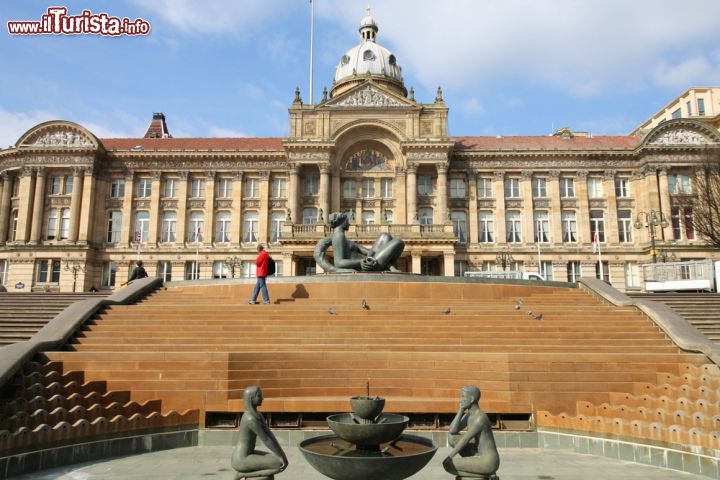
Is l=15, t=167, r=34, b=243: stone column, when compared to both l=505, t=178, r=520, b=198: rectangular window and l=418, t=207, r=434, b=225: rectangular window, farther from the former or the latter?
l=505, t=178, r=520, b=198: rectangular window

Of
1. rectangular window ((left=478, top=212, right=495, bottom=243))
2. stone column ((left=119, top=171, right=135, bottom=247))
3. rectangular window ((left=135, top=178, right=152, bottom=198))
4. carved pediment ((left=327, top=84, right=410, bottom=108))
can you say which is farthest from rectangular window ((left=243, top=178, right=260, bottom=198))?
rectangular window ((left=478, top=212, right=495, bottom=243))

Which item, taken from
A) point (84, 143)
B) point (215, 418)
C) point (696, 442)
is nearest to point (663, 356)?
point (696, 442)

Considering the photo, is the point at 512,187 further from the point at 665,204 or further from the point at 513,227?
→ the point at 665,204

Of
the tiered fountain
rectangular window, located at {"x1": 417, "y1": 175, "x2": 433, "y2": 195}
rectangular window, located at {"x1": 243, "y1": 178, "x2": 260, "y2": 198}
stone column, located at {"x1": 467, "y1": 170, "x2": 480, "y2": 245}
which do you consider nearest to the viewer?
the tiered fountain

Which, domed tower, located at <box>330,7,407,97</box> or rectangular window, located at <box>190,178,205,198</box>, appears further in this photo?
domed tower, located at <box>330,7,407,97</box>

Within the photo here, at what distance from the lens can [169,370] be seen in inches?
463

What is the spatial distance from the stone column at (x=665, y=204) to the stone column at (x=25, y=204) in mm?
58621

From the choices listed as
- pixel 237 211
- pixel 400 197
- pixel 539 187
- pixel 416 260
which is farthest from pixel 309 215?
pixel 539 187

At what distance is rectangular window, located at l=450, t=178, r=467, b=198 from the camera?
4981cm

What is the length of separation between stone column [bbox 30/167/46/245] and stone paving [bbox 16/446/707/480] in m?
47.1

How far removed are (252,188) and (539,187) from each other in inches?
1094

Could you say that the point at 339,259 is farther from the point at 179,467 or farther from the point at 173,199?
the point at 173,199

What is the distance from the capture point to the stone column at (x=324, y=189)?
4688 centimetres

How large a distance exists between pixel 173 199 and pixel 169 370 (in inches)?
1647
